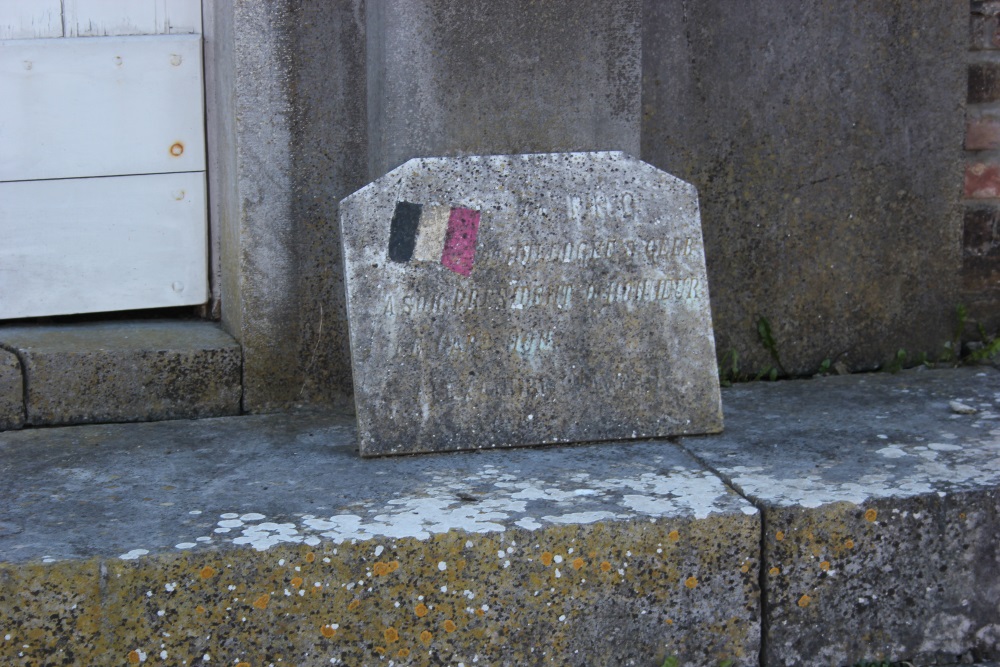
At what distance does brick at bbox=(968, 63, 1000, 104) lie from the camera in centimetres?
313

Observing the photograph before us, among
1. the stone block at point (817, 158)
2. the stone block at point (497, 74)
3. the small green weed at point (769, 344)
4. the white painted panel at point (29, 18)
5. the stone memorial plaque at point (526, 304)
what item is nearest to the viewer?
the stone memorial plaque at point (526, 304)

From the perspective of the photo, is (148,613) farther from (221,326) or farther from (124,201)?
(124,201)

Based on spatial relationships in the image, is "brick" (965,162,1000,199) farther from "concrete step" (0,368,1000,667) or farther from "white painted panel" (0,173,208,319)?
"white painted panel" (0,173,208,319)

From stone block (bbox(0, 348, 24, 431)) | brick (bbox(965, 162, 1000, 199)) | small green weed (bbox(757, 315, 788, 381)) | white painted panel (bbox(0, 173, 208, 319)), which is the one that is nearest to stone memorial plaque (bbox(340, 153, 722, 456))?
small green weed (bbox(757, 315, 788, 381))

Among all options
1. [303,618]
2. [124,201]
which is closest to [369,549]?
[303,618]

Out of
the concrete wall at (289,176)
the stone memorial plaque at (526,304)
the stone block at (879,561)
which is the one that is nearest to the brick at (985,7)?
the stone memorial plaque at (526,304)

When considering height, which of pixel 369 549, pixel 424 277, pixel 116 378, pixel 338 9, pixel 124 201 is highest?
pixel 338 9

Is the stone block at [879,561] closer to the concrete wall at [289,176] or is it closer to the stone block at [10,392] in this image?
the concrete wall at [289,176]

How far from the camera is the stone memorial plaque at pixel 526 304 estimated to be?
2355 mm

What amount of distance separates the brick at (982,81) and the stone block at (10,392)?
2622 mm

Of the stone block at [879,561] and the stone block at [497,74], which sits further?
the stone block at [497,74]

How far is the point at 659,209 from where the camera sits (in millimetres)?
2484

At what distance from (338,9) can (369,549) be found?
4.43ft

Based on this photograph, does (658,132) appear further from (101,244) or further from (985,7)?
(101,244)
